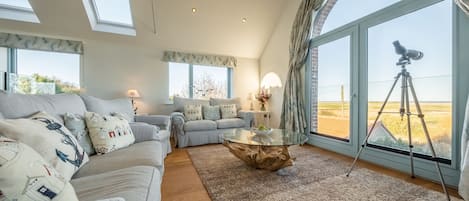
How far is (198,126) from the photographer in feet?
11.6

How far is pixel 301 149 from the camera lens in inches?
127

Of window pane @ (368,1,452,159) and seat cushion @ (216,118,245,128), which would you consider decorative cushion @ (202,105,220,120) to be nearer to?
seat cushion @ (216,118,245,128)

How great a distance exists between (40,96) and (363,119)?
3.47 meters

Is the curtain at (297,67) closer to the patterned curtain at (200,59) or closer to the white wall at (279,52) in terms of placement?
the white wall at (279,52)

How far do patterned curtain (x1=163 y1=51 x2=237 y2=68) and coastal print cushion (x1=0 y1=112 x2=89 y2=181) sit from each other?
353cm

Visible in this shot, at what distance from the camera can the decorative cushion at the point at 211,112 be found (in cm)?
396

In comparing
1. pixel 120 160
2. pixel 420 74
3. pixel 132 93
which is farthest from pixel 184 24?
pixel 420 74

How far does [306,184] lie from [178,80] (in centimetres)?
381

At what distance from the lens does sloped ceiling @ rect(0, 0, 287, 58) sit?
3.50 metres

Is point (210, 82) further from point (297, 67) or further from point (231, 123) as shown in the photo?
point (297, 67)

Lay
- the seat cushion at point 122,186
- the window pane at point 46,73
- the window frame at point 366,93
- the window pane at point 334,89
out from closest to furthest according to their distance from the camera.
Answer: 1. the seat cushion at point 122,186
2. the window frame at point 366,93
3. the window pane at point 334,89
4. the window pane at point 46,73

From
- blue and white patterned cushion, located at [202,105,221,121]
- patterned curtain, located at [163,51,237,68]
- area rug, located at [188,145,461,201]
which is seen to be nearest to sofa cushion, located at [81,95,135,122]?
area rug, located at [188,145,461,201]

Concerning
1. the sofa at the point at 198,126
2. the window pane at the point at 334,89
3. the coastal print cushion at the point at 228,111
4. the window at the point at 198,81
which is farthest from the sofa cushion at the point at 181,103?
the window pane at the point at 334,89

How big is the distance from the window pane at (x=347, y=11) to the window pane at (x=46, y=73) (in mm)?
4831
